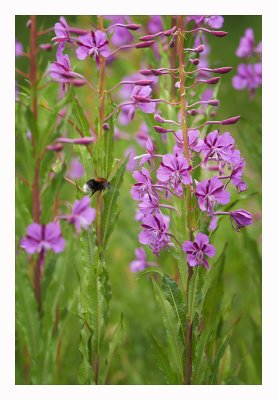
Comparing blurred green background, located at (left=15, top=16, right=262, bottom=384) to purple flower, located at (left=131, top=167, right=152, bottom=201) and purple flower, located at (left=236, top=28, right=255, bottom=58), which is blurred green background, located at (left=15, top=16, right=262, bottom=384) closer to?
purple flower, located at (left=236, top=28, right=255, bottom=58)

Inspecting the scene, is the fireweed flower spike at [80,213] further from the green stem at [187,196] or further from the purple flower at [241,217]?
the purple flower at [241,217]

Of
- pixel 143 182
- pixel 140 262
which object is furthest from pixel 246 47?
pixel 143 182

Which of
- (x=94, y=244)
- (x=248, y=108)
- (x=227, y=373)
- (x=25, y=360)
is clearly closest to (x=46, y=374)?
(x=25, y=360)

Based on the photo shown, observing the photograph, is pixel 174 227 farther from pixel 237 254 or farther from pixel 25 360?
pixel 237 254

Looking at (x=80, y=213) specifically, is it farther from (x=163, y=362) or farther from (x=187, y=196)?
(x=163, y=362)

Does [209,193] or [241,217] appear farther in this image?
[241,217]
